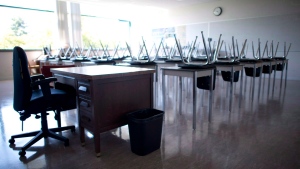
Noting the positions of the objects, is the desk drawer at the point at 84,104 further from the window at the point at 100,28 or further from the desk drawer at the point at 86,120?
the window at the point at 100,28

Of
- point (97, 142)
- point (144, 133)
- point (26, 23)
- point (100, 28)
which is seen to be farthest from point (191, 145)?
point (100, 28)

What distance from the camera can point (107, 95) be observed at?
1.72 metres

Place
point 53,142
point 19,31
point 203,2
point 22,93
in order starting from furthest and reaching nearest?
1. point 203,2
2. point 19,31
3. point 53,142
4. point 22,93

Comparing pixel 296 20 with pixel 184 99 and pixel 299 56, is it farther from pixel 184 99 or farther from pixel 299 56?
pixel 184 99

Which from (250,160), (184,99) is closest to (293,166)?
(250,160)

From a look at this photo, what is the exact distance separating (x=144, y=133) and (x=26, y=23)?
7.62 metres

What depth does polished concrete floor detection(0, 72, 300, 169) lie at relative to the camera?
1.61 m

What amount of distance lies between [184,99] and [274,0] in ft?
16.4

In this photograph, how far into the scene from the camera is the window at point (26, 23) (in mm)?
6786

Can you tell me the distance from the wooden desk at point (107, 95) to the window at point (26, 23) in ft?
21.3

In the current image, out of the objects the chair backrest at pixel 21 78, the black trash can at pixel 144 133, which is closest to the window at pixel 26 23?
the chair backrest at pixel 21 78

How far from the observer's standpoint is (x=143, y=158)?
170cm

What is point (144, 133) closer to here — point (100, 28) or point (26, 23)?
point (26, 23)

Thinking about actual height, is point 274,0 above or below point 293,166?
above
